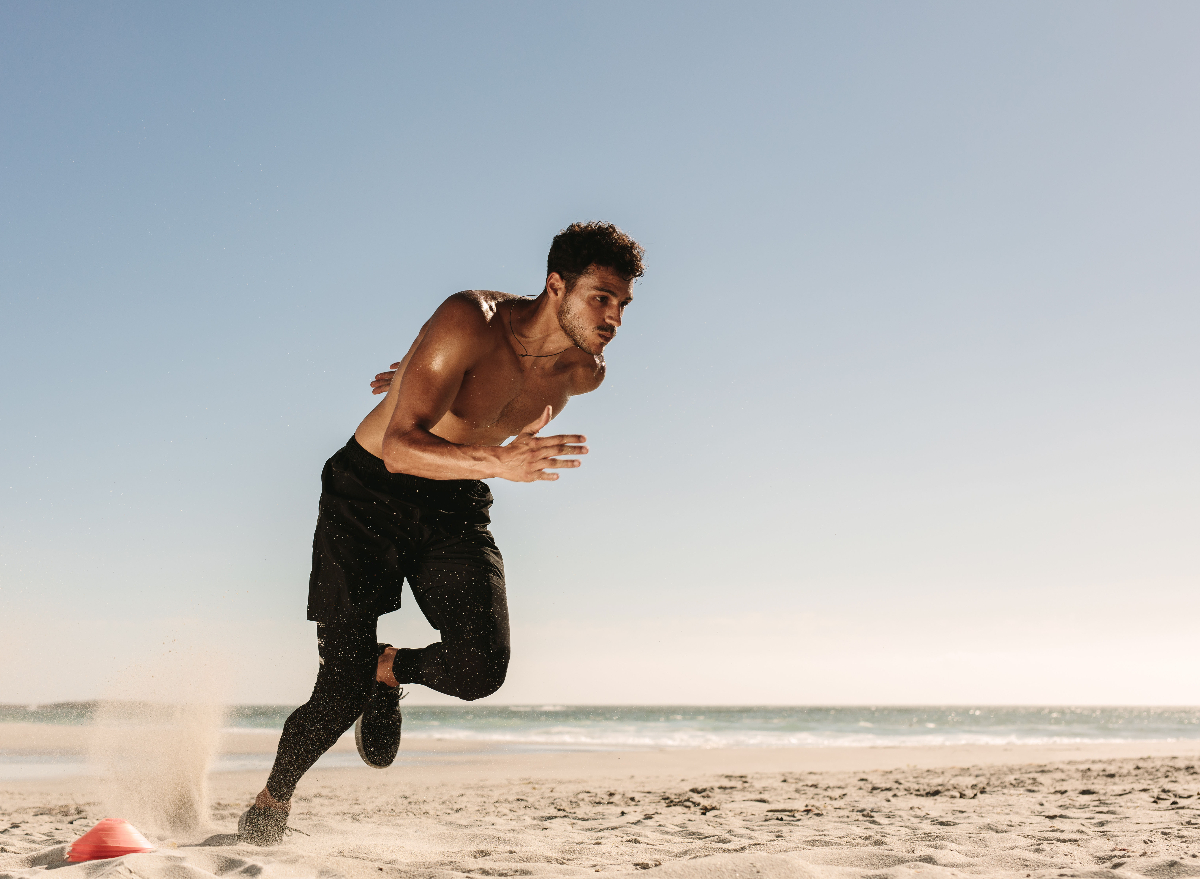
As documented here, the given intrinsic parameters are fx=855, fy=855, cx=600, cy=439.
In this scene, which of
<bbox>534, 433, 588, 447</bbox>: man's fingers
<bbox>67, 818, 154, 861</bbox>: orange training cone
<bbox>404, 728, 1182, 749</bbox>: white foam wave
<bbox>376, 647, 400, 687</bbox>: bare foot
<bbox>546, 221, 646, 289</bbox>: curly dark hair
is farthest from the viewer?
<bbox>404, 728, 1182, 749</bbox>: white foam wave

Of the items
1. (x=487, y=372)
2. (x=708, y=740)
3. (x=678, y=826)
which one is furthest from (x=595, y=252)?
(x=708, y=740)

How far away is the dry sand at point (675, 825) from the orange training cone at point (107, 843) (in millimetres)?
87

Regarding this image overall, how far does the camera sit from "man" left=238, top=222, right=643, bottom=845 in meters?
3.33

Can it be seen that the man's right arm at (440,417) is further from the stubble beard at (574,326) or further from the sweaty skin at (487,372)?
the stubble beard at (574,326)

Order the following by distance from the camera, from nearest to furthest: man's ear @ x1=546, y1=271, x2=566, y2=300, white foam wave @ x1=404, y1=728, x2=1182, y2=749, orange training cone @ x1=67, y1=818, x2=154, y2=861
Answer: orange training cone @ x1=67, y1=818, x2=154, y2=861
man's ear @ x1=546, y1=271, x2=566, y2=300
white foam wave @ x1=404, y1=728, x2=1182, y2=749

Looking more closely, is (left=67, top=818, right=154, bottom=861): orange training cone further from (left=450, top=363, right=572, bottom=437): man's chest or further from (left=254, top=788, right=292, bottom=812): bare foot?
(left=450, top=363, right=572, bottom=437): man's chest

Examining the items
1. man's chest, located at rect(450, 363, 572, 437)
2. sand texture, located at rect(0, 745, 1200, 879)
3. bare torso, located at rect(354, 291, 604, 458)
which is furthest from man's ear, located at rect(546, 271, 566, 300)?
sand texture, located at rect(0, 745, 1200, 879)

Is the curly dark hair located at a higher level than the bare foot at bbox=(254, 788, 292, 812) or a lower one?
higher

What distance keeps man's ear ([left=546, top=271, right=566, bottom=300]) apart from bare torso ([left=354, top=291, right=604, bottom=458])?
0.56ft

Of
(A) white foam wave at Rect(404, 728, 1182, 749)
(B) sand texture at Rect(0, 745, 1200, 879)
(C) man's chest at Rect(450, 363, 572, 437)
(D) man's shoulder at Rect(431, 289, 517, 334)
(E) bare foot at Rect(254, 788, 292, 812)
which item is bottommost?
(A) white foam wave at Rect(404, 728, 1182, 749)

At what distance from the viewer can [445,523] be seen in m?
3.54

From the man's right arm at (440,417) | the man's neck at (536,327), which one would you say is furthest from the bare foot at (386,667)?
the man's neck at (536,327)

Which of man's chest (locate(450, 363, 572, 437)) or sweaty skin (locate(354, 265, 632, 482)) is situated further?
man's chest (locate(450, 363, 572, 437))

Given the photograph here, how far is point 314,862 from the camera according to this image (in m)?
3.11
